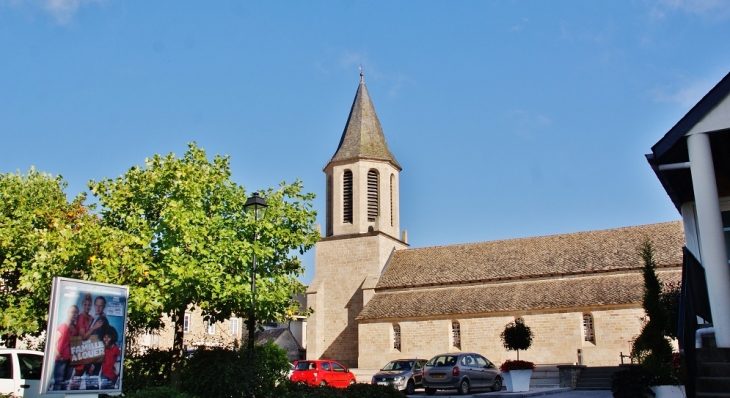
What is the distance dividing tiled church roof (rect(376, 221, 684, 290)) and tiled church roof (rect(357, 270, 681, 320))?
0.48 meters

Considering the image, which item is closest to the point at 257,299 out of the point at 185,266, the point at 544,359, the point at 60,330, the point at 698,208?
the point at 185,266

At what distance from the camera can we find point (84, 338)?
36.6 ft

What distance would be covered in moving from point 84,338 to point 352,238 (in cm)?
3149

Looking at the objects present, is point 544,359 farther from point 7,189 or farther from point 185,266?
point 7,189

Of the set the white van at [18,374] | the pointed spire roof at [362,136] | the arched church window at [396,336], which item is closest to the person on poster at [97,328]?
the white van at [18,374]

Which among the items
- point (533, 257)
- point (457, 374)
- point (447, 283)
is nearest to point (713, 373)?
point (457, 374)

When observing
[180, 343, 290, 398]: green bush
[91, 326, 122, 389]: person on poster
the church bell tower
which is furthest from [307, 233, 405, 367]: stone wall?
[91, 326, 122, 389]: person on poster

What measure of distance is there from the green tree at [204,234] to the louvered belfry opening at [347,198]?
74.8 feet

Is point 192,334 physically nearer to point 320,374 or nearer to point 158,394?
point 320,374

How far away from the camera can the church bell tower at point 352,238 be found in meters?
41.2

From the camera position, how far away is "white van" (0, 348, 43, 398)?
13633 mm

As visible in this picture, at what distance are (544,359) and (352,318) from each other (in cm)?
1261

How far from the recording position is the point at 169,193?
19.0 meters

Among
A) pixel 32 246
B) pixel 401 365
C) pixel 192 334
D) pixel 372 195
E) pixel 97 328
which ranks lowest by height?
pixel 401 365
